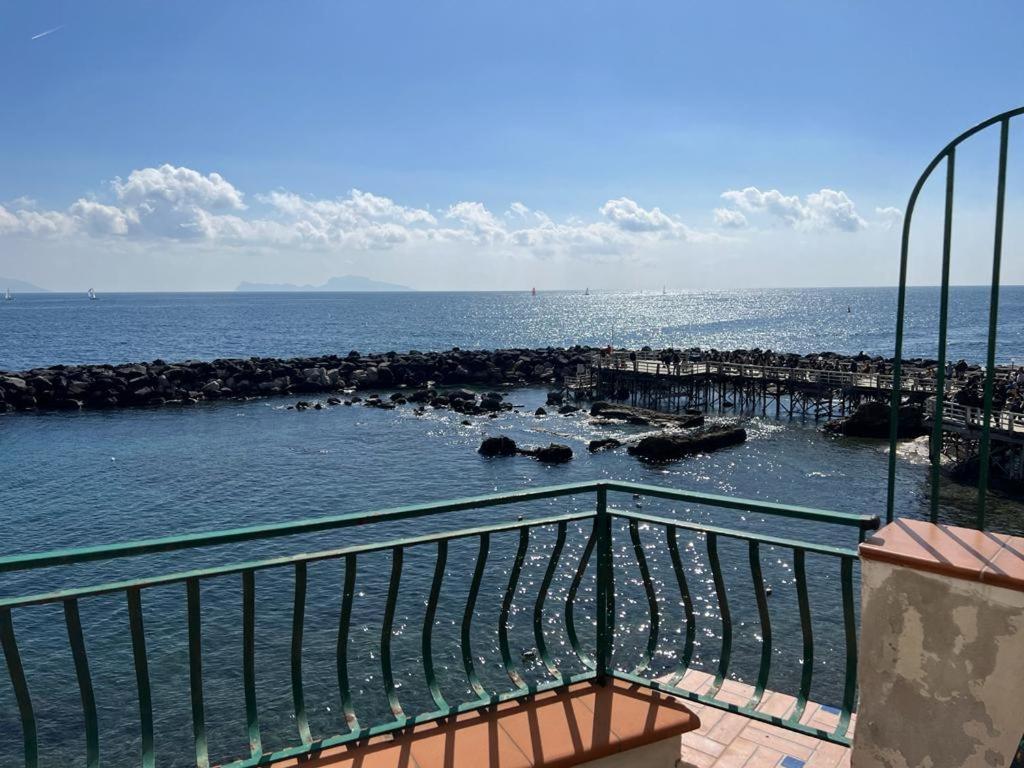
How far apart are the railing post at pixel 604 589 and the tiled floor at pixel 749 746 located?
685 mm

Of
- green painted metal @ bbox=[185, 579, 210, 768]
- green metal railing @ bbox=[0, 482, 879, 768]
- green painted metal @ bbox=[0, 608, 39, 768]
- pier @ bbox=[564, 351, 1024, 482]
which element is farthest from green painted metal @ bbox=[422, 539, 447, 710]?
pier @ bbox=[564, 351, 1024, 482]

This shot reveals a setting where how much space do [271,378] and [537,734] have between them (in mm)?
55253

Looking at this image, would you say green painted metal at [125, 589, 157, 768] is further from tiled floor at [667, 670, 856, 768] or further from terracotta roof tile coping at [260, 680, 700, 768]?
A: tiled floor at [667, 670, 856, 768]

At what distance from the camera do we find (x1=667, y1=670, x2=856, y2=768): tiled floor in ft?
14.6

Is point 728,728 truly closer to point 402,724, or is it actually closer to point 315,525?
point 402,724

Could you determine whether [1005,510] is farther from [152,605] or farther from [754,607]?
[152,605]

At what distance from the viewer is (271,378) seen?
5588 centimetres

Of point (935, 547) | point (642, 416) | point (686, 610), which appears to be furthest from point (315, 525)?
point (642, 416)

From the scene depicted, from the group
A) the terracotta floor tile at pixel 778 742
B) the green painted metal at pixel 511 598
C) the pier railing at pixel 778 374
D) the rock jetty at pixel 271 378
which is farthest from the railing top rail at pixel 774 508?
the rock jetty at pixel 271 378

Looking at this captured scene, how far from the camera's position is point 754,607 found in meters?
17.2

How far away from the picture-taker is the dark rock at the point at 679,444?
33.0m

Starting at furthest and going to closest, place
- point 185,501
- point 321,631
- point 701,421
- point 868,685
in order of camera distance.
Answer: point 701,421
point 185,501
point 321,631
point 868,685

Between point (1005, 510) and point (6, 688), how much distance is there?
27.7 m

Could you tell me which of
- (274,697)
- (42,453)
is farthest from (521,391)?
(274,697)
